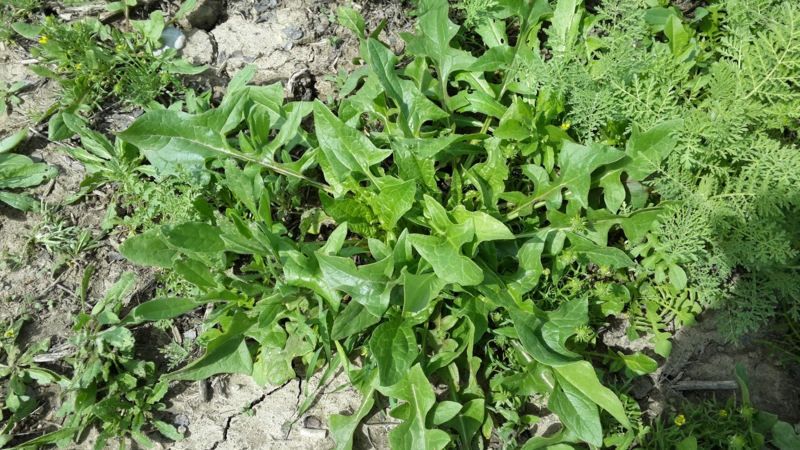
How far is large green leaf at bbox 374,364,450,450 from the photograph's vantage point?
7.89 ft

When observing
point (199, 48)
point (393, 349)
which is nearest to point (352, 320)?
point (393, 349)

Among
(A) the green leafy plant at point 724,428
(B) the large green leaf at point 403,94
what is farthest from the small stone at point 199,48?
(A) the green leafy plant at point 724,428

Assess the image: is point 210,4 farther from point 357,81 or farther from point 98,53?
point 357,81

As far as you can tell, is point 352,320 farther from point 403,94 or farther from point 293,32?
point 293,32

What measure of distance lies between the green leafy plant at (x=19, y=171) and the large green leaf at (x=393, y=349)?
6.76ft

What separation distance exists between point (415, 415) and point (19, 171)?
2479 millimetres

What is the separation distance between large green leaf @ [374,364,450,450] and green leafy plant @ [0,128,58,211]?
2.15m

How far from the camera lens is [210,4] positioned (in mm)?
3426

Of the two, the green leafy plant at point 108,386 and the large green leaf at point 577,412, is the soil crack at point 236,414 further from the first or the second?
the large green leaf at point 577,412

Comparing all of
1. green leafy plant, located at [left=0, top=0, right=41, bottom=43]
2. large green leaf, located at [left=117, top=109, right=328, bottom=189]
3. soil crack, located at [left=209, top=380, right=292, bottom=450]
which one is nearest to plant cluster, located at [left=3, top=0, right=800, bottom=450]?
large green leaf, located at [left=117, top=109, right=328, bottom=189]

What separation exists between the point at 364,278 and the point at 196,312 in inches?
45.2

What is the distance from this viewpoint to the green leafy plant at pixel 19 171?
9.71ft

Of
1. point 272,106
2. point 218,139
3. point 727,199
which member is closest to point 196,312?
point 218,139

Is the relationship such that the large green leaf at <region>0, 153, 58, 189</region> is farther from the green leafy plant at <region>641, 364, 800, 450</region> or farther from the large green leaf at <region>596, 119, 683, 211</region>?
the green leafy plant at <region>641, 364, 800, 450</region>
